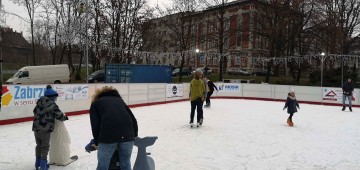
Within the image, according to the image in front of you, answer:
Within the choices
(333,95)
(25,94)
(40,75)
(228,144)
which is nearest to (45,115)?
(228,144)

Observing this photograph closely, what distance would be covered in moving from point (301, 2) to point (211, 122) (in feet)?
77.8

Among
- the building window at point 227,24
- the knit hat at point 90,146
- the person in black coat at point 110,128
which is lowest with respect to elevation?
the knit hat at point 90,146

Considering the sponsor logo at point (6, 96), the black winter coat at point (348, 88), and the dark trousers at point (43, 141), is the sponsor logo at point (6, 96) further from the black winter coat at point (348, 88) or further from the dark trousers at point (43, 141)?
the black winter coat at point (348, 88)

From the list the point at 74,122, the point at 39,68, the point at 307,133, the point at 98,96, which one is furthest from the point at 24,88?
the point at 39,68

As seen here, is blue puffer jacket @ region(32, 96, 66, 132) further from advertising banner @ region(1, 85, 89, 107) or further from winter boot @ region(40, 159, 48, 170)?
advertising banner @ region(1, 85, 89, 107)

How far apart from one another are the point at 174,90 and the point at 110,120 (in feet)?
52.8

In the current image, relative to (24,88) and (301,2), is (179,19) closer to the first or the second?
(301,2)

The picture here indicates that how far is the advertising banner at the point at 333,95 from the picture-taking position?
19214 millimetres

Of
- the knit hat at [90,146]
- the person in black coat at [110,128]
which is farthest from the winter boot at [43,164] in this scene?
the person in black coat at [110,128]

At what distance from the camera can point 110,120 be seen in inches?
123

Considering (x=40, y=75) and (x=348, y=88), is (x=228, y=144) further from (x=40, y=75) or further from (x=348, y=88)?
(x=40, y=75)

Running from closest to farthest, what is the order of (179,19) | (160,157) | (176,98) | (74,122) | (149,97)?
(160,157) → (74,122) → (149,97) → (176,98) → (179,19)

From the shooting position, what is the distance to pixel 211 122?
11.0 metres

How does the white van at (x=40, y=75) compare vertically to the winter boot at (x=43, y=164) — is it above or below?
above
